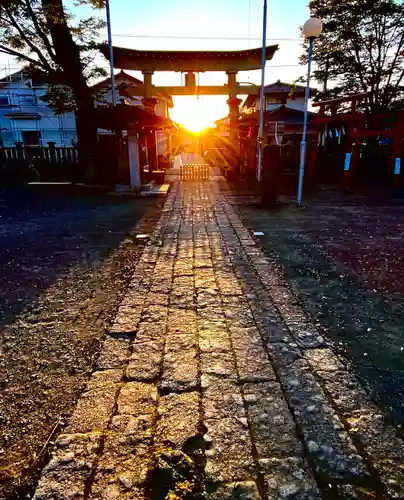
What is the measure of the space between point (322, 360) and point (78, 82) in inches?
565

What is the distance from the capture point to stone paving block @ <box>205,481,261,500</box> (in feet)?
5.19

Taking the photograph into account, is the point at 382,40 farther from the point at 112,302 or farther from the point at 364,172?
the point at 112,302

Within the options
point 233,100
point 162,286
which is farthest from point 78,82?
point 162,286

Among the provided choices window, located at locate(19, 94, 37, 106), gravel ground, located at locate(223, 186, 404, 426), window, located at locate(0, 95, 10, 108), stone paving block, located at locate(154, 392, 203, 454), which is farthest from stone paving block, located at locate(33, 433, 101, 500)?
window, located at locate(0, 95, 10, 108)

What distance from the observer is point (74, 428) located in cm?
201

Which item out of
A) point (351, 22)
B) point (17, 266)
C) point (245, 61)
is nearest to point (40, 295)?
point (17, 266)

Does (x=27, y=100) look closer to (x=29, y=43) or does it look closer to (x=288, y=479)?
(x=29, y=43)

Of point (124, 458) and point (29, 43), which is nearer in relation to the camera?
point (124, 458)

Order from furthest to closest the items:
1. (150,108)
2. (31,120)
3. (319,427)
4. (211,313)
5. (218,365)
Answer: (31,120) < (150,108) < (211,313) < (218,365) < (319,427)

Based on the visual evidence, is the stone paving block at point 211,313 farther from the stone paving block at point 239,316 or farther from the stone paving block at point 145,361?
the stone paving block at point 145,361

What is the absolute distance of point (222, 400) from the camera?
2.20 metres

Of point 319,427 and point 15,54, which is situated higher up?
point 15,54

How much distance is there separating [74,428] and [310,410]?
4.90 feet

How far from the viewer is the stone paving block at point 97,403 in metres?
2.03
